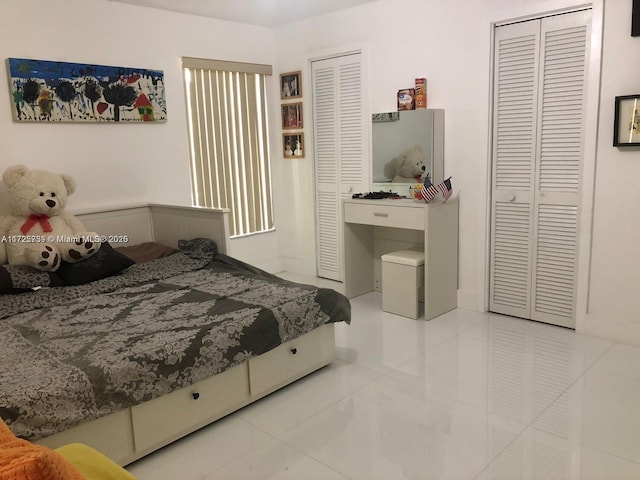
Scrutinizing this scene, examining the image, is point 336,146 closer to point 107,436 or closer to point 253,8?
point 253,8

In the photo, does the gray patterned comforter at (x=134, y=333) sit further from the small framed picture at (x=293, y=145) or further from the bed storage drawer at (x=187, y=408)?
the small framed picture at (x=293, y=145)

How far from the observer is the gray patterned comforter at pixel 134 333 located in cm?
191

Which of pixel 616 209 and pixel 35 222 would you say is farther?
pixel 35 222

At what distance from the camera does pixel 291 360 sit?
8.99 feet

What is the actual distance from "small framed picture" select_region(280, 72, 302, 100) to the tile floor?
8.30 ft

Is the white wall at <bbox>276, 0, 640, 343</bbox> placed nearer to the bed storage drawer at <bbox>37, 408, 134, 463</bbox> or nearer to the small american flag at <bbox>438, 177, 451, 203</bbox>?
the small american flag at <bbox>438, 177, 451, 203</bbox>

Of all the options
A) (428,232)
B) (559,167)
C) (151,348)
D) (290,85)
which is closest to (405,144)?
(428,232)

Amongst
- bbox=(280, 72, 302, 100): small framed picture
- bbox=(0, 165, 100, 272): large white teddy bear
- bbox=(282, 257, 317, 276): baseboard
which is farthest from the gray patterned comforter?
bbox=(280, 72, 302, 100): small framed picture

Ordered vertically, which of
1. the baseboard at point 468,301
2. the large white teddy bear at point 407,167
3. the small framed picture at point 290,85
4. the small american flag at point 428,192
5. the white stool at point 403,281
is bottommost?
the baseboard at point 468,301

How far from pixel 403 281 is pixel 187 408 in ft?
6.41

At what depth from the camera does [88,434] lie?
1978mm

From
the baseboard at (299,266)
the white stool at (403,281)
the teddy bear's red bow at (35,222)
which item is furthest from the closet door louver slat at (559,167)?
the teddy bear's red bow at (35,222)

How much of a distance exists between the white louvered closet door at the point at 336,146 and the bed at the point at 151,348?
1424mm

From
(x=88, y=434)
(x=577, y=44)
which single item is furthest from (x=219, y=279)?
(x=577, y=44)
